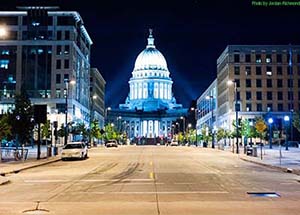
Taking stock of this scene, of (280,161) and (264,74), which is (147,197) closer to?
(280,161)

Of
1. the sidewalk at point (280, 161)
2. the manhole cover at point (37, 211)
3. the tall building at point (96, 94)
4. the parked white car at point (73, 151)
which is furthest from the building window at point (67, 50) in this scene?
the manhole cover at point (37, 211)

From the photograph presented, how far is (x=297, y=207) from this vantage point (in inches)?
581

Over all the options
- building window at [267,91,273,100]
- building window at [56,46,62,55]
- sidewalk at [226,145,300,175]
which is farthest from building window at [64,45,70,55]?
sidewalk at [226,145,300,175]

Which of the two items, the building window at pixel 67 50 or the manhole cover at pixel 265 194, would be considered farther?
the building window at pixel 67 50

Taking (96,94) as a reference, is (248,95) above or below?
below

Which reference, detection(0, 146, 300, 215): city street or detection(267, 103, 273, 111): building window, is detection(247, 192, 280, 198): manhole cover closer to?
detection(0, 146, 300, 215): city street

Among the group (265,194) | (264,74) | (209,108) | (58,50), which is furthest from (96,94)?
(265,194)

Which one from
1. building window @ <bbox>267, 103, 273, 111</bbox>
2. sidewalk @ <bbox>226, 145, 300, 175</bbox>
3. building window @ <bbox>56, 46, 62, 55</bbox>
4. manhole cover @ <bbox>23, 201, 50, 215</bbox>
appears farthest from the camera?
building window @ <bbox>267, 103, 273, 111</bbox>

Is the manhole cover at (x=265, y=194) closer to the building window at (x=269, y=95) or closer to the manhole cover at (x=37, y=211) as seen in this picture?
the manhole cover at (x=37, y=211)

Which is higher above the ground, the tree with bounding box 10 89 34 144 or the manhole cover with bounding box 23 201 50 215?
the tree with bounding box 10 89 34 144

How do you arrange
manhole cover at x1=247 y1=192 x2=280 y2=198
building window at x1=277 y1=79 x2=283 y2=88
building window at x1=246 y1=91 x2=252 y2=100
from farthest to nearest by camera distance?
building window at x1=277 y1=79 x2=283 y2=88
building window at x1=246 y1=91 x2=252 y2=100
manhole cover at x1=247 y1=192 x2=280 y2=198

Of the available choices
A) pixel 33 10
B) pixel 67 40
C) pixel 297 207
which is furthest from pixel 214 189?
pixel 67 40

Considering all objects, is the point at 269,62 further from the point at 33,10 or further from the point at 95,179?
the point at 95,179

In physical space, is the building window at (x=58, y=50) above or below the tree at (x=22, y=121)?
above
